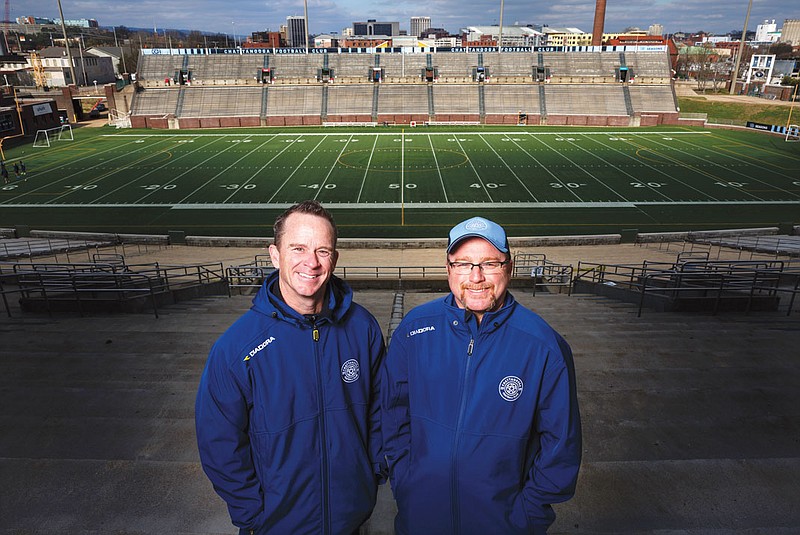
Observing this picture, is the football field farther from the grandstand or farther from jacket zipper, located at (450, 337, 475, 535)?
jacket zipper, located at (450, 337, 475, 535)

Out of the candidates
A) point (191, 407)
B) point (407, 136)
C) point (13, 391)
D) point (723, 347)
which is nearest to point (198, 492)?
point (191, 407)

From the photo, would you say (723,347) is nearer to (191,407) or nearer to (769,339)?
(769,339)

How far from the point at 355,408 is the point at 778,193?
3240 centimetres

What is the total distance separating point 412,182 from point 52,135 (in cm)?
3751

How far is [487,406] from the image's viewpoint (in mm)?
2627

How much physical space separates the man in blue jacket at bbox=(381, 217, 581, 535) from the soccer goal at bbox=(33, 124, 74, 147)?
164 feet

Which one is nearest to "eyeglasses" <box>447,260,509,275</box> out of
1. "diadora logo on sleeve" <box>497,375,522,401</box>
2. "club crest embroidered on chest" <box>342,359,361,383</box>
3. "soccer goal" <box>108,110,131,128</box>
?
"diadora logo on sleeve" <box>497,375,522,401</box>

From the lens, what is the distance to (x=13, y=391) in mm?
5836

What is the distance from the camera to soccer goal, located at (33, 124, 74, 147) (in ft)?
141

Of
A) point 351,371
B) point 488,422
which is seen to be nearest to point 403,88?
point 351,371

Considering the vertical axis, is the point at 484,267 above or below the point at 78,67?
below

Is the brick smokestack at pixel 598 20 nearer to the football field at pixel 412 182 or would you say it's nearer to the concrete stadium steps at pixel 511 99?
the concrete stadium steps at pixel 511 99

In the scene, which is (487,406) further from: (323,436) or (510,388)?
(323,436)

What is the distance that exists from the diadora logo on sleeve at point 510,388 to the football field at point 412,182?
19298 mm
